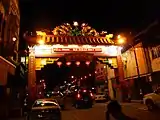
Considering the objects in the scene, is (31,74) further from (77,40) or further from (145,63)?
(145,63)

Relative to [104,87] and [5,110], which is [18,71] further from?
[104,87]

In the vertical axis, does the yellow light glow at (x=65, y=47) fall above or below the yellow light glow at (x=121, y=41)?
below

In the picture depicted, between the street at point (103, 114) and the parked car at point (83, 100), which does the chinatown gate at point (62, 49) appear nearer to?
the street at point (103, 114)

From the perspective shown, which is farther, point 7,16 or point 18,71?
point 18,71

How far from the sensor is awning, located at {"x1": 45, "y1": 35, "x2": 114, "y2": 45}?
76.2 feet

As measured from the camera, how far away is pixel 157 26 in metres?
26.1

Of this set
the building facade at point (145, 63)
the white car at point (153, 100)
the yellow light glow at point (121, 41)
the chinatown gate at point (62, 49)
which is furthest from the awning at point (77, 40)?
the white car at point (153, 100)

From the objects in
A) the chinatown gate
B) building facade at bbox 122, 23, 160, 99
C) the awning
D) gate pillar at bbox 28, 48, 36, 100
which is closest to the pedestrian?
the chinatown gate

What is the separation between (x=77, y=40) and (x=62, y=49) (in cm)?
201

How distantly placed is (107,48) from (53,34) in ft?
20.0

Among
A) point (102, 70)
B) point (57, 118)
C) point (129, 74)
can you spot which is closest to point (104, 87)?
point (102, 70)

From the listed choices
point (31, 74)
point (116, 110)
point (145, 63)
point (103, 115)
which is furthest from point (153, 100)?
point (116, 110)

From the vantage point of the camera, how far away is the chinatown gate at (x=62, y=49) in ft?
73.5

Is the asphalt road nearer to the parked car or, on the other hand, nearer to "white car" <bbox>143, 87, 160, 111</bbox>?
"white car" <bbox>143, 87, 160, 111</bbox>
